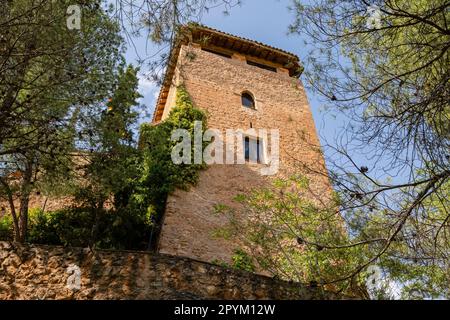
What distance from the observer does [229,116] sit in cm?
1253

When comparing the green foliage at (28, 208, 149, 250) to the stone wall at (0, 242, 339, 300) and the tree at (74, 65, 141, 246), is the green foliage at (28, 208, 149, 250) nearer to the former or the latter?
the tree at (74, 65, 141, 246)

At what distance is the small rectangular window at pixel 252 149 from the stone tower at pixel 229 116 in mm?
103

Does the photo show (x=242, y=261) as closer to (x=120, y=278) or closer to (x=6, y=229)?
(x=120, y=278)

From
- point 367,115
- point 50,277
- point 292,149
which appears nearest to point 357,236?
point 367,115

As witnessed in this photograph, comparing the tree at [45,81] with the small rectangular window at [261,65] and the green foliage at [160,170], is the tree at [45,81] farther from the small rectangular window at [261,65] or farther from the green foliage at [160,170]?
the small rectangular window at [261,65]

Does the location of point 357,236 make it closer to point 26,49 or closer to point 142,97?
point 26,49

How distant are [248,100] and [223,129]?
2.02 meters

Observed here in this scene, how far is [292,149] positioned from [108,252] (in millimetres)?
8209

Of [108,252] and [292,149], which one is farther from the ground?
[292,149]

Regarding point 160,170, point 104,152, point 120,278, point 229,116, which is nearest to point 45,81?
point 104,152

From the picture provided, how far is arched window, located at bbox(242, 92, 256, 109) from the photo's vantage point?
13.4 meters

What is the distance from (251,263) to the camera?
31.1ft

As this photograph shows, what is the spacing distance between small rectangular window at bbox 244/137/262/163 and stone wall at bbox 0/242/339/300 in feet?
21.0

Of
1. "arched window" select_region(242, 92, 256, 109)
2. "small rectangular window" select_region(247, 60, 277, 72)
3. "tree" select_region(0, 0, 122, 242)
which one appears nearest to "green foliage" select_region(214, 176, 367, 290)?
"tree" select_region(0, 0, 122, 242)
